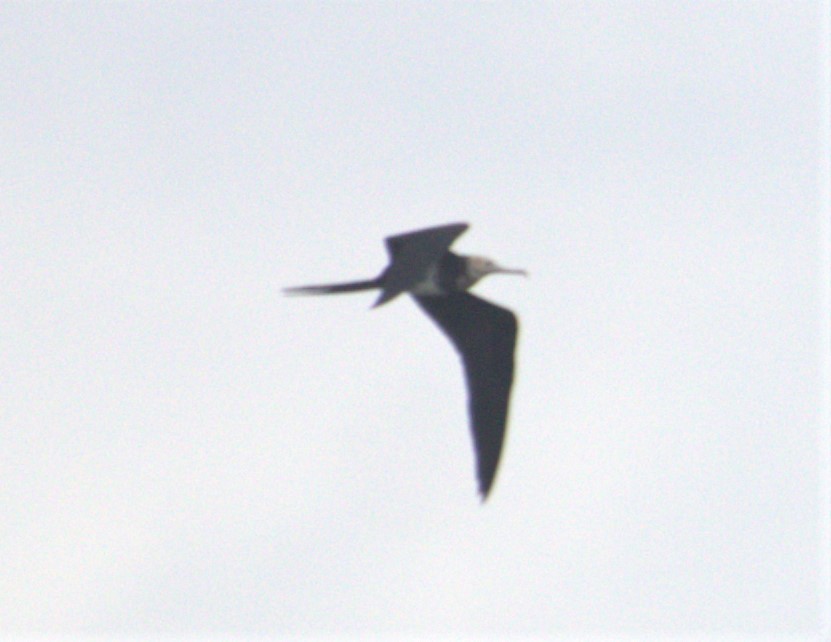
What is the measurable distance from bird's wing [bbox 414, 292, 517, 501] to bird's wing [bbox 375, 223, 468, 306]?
1.37 meters

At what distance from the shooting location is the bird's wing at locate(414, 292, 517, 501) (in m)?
11.8

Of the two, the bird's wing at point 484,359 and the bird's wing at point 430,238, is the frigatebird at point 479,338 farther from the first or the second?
the bird's wing at point 430,238

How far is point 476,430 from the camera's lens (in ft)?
39.0

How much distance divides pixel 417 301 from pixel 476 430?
4.18 ft

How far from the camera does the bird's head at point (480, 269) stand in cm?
1201

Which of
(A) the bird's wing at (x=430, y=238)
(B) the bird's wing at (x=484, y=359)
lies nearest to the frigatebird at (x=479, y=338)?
(B) the bird's wing at (x=484, y=359)

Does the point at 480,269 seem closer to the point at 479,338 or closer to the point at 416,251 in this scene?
the point at 479,338

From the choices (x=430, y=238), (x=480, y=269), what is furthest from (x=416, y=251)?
(x=480, y=269)

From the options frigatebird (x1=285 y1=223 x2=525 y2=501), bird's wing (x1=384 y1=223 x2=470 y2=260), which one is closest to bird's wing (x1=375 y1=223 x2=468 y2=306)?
bird's wing (x1=384 y1=223 x2=470 y2=260)

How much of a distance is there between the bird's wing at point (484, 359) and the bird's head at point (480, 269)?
0.19 meters

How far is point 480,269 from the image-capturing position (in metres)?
12.0

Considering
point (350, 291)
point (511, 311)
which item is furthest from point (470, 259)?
point (350, 291)

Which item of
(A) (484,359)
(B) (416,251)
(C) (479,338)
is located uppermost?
(B) (416,251)

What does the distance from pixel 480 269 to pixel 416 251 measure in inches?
60.0
